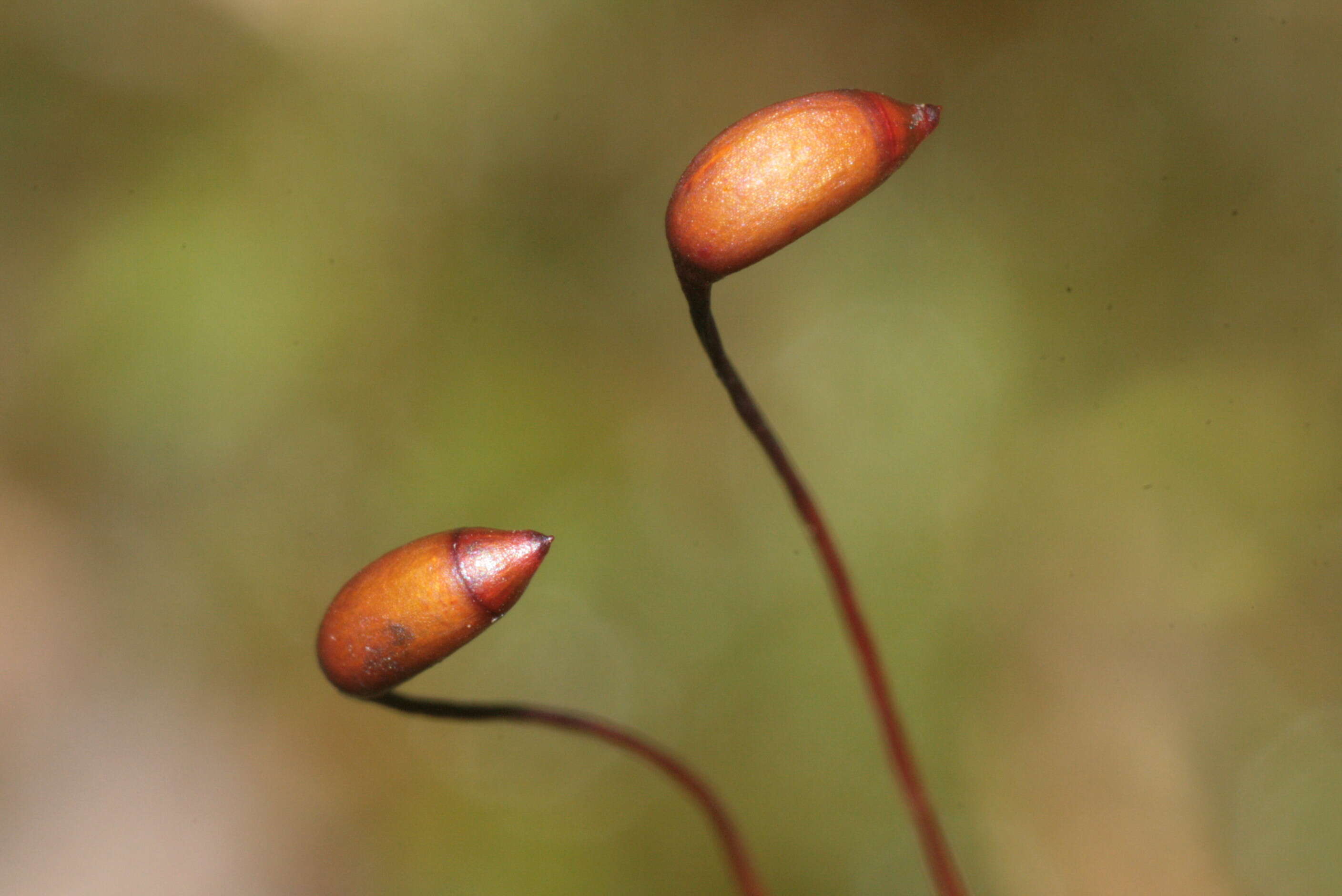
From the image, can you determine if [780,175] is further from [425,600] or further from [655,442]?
[655,442]

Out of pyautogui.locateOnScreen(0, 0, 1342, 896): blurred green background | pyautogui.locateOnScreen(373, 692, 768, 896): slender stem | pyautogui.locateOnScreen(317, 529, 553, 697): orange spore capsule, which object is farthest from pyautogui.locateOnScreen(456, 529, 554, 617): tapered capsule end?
pyautogui.locateOnScreen(0, 0, 1342, 896): blurred green background

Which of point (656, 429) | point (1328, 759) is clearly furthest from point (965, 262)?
point (1328, 759)

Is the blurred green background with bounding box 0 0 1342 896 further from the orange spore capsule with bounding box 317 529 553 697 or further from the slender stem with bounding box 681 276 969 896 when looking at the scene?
the orange spore capsule with bounding box 317 529 553 697

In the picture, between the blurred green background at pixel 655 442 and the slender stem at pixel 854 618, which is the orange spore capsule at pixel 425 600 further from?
the blurred green background at pixel 655 442

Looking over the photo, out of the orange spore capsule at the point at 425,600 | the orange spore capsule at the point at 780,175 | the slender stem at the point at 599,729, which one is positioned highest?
the orange spore capsule at the point at 780,175

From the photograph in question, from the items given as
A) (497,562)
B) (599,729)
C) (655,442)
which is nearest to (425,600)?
(497,562)

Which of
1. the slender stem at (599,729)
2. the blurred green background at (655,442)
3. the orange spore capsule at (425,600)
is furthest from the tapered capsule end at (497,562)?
the blurred green background at (655,442)
